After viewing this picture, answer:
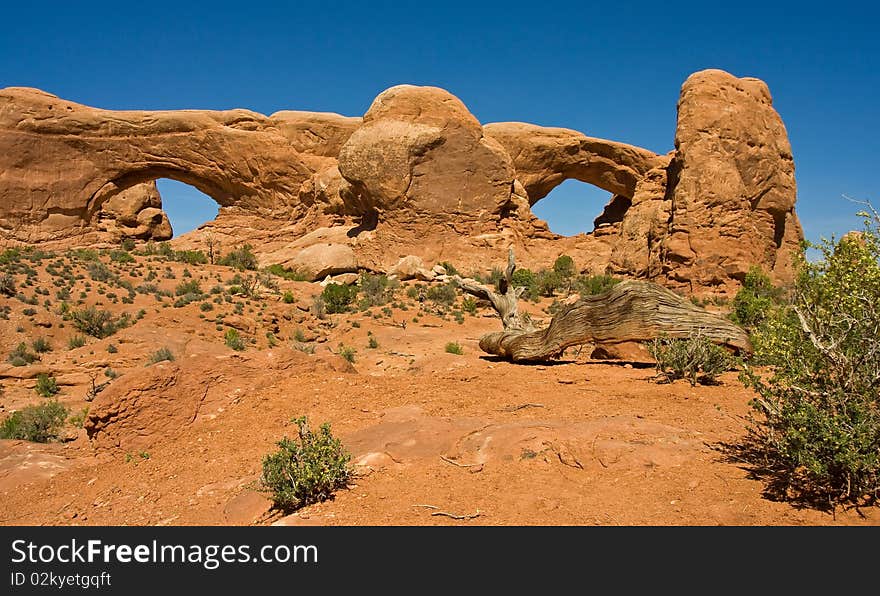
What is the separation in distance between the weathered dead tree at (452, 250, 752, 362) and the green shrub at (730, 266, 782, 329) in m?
3.95

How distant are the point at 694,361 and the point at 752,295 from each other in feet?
28.8

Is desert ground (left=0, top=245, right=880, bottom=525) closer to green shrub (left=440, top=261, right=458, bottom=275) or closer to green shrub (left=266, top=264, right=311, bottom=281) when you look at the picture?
green shrub (left=266, top=264, right=311, bottom=281)

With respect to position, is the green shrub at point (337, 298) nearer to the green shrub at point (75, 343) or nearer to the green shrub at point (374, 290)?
the green shrub at point (374, 290)

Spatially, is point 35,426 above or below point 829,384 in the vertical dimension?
above

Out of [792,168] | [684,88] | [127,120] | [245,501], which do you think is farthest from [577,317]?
[127,120]

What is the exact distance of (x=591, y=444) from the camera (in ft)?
15.3

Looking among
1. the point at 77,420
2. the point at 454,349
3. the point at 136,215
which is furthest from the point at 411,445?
the point at 136,215

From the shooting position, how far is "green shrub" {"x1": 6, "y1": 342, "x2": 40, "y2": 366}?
1172 centimetres

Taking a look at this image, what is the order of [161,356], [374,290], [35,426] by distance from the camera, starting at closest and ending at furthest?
[35,426] → [161,356] → [374,290]

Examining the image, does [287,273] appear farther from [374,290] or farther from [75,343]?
[75,343]

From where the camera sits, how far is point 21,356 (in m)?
12.0

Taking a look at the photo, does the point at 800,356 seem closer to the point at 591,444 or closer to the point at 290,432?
the point at 591,444

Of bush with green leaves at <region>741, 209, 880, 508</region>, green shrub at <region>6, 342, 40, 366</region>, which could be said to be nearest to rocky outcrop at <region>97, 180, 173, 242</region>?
green shrub at <region>6, 342, 40, 366</region>
